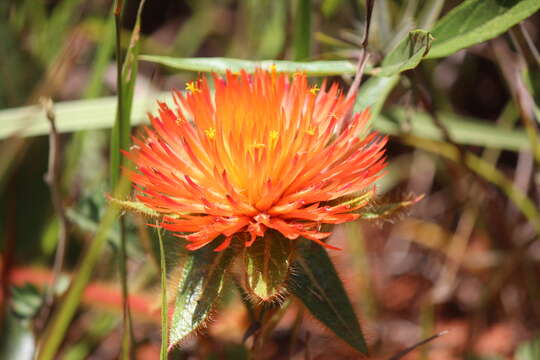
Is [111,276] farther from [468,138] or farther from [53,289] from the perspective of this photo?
[468,138]

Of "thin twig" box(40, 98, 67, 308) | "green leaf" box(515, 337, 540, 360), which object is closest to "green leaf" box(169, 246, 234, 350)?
"thin twig" box(40, 98, 67, 308)

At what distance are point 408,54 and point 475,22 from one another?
0.49 feet

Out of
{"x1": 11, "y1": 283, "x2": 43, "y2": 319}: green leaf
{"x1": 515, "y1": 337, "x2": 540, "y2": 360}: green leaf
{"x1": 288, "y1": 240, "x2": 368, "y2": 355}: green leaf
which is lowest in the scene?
{"x1": 515, "y1": 337, "x2": 540, "y2": 360}: green leaf

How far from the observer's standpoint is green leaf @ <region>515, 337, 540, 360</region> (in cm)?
129

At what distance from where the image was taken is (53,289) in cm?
123

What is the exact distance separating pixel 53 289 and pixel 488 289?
1.05m

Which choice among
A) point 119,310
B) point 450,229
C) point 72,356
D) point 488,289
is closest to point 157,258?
point 119,310

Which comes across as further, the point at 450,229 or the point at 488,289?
the point at 450,229

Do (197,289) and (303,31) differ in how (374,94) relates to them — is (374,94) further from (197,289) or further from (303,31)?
(197,289)

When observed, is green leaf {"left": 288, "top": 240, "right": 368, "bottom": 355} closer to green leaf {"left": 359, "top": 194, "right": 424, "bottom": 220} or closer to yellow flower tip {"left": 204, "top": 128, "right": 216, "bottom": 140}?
green leaf {"left": 359, "top": 194, "right": 424, "bottom": 220}

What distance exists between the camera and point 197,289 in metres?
0.79

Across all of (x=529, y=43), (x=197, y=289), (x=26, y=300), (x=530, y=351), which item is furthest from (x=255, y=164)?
(x=530, y=351)

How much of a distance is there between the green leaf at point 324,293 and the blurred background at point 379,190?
10.8 inches

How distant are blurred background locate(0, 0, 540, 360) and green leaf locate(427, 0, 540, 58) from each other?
0.13 metres
